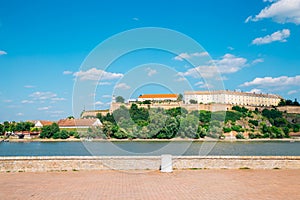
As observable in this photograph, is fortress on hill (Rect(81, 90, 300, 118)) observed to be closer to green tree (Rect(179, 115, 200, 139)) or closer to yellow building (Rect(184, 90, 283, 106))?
yellow building (Rect(184, 90, 283, 106))

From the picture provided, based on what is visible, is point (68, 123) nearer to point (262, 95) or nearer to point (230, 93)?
point (230, 93)

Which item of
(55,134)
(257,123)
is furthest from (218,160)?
(257,123)

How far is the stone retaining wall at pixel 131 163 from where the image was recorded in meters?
9.92

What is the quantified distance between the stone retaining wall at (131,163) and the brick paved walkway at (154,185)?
0.34 m

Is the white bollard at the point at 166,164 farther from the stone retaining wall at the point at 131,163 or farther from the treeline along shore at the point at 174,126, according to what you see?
the treeline along shore at the point at 174,126

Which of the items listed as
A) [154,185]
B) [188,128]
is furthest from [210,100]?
[154,185]

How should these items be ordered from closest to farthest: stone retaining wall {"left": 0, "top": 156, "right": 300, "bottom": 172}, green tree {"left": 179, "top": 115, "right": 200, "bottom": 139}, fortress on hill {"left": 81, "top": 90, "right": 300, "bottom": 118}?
stone retaining wall {"left": 0, "top": 156, "right": 300, "bottom": 172} → green tree {"left": 179, "top": 115, "right": 200, "bottom": 139} → fortress on hill {"left": 81, "top": 90, "right": 300, "bottom": 118}

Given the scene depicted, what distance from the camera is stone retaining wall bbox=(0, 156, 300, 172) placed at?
32.6 feet

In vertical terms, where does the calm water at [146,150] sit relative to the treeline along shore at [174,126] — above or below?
below

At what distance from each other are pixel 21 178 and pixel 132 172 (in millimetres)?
3084

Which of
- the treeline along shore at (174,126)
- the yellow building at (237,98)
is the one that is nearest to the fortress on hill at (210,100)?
the yellow building at (237,98)

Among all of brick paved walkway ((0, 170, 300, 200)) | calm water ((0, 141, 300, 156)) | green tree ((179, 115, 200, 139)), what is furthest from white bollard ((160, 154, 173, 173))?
green tree ((179, 115, 200, 139))

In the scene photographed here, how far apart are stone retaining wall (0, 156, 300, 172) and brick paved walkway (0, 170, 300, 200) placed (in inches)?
13.3

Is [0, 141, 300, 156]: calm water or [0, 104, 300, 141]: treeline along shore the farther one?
[0, 104, 300, 141]: treeline along shore
